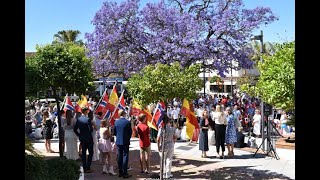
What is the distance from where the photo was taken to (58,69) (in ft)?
35.4

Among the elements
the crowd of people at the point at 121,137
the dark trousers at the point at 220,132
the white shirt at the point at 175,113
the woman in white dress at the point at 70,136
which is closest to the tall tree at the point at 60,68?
the woman in white dress at the point at 70,136

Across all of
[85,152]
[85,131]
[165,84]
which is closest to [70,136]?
[85,152]

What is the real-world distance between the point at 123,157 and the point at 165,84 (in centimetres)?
205

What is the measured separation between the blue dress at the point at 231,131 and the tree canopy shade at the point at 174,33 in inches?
338

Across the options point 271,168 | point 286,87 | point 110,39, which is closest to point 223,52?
point 110,39

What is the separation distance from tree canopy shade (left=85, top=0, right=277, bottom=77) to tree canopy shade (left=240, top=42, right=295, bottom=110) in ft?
43.2

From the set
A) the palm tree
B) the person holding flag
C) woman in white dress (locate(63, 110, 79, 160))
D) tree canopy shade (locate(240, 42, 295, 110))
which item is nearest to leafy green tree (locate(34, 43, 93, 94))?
woman in white dress (locate(63, 110, 79, 160))

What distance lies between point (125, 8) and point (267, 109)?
11.7 metres

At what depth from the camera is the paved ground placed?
968 cm

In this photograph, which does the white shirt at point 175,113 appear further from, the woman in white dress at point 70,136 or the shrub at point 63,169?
the shrub at point 63,169

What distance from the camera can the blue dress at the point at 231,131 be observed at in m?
12.0

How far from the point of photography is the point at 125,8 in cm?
2147

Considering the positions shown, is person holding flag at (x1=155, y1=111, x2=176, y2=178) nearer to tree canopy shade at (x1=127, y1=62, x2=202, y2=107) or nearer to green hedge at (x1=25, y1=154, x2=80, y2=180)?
tree canopy shade at (x1=127, y1=62, x2=202, y2=107)

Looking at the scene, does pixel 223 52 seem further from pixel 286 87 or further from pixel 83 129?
pixel 286 87
